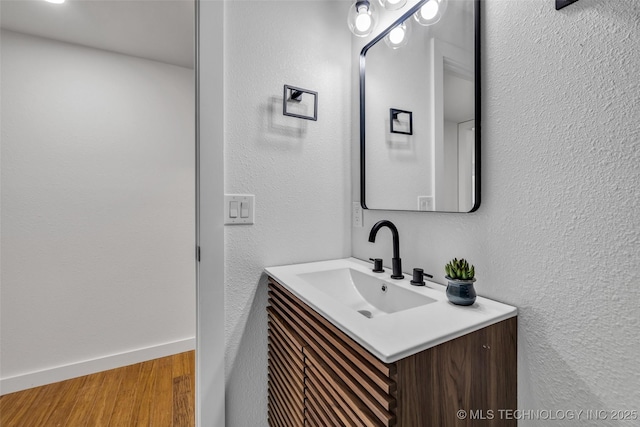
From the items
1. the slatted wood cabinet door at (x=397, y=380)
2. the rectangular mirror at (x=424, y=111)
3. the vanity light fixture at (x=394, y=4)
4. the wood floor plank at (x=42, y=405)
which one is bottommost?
the wood floor plank at (x=42, y=405)

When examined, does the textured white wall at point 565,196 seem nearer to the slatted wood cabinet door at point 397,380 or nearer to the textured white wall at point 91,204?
the slatted wood cabinet door at point 397,380

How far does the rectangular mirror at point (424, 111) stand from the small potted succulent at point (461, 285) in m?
0.21

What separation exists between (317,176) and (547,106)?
0.87 m

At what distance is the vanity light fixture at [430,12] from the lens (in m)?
0.94

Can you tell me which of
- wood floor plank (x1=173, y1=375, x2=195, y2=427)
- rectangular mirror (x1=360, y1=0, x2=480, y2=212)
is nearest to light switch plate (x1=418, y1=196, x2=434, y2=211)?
rectangular mirror (x1=360, y1=0, x2=480, y2=212)

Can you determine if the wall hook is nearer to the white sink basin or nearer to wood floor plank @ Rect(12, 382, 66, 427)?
the white sink basin

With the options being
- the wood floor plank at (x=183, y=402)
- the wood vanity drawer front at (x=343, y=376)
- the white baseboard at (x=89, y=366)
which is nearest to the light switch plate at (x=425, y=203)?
the wood vanity drawer front at (x=343, y=376)

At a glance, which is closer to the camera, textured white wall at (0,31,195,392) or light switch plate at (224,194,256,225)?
light switch plate at (224,194,256,225)

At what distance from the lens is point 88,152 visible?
6.33 ft

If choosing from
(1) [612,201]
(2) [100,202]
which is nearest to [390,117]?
(1) [612,201]

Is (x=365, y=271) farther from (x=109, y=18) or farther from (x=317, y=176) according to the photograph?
(x=109, y=18)

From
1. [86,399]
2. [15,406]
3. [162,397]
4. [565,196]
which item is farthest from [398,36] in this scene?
[15,406]

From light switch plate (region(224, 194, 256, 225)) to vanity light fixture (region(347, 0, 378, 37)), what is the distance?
844mm

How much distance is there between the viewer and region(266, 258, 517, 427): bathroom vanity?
0.55m
